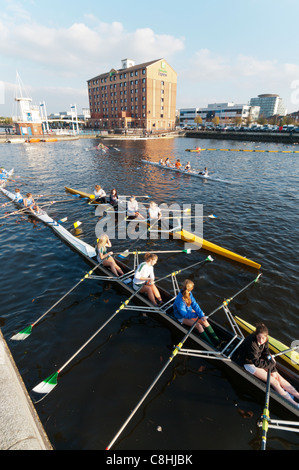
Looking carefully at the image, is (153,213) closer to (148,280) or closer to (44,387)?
(148,280)

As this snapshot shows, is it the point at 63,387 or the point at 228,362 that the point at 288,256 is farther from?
the point at 63,387

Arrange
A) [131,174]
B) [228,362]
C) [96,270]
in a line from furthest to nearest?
[131,174], [96,270], [228,362]

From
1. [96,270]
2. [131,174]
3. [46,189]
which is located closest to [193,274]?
[96,270]

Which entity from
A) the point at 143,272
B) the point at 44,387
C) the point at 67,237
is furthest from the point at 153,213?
the point at 44,387

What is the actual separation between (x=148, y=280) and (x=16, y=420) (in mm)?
5283

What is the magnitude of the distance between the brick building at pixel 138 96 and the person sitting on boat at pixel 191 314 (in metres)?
107

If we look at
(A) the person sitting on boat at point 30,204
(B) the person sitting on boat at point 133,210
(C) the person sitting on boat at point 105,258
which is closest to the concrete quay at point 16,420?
(C) the person sitting on boat at point 105,258

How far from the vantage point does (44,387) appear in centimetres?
593

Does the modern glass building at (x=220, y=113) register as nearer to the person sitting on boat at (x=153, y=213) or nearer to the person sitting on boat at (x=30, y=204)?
the person sitting on boat at (x=30, y=204)

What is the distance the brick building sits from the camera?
97.6 m

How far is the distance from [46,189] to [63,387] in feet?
77.3

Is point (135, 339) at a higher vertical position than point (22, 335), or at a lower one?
lower
